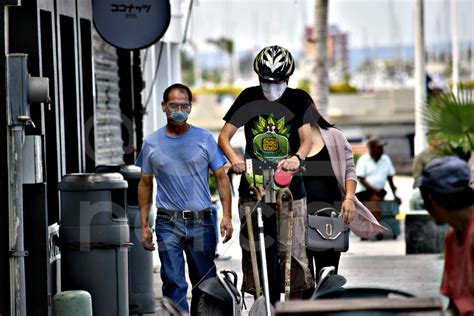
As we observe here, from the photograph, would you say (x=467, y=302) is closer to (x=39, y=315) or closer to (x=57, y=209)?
(x=39, y=315)

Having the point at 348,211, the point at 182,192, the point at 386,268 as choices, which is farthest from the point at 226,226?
the point at 386,268

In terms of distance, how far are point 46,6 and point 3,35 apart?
6.01ft

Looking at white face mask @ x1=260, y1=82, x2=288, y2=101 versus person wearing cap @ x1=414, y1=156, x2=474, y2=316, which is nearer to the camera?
person wearing cap @ x1=414, y1=156, x2=474, y2=316

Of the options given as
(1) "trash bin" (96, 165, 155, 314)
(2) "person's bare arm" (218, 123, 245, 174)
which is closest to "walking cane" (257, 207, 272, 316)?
(2) "person's bare arm" (218, 123, 245, 174)

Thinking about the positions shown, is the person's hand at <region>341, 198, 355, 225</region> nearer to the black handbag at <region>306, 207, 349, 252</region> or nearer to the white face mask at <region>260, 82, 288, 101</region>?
the black handbag at <region>306, 207, 349, 252</region>

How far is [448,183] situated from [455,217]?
15cm

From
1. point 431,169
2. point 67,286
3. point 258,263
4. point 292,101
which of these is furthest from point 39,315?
point 431,169

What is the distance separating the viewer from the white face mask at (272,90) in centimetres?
971

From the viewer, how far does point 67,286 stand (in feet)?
35.0

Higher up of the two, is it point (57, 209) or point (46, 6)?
point (46, 6)

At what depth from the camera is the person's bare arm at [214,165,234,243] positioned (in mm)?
9789

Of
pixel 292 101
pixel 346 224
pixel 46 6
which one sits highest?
pixel 46 6

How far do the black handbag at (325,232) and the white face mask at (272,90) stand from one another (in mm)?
941

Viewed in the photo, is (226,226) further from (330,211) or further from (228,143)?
(330,211)
